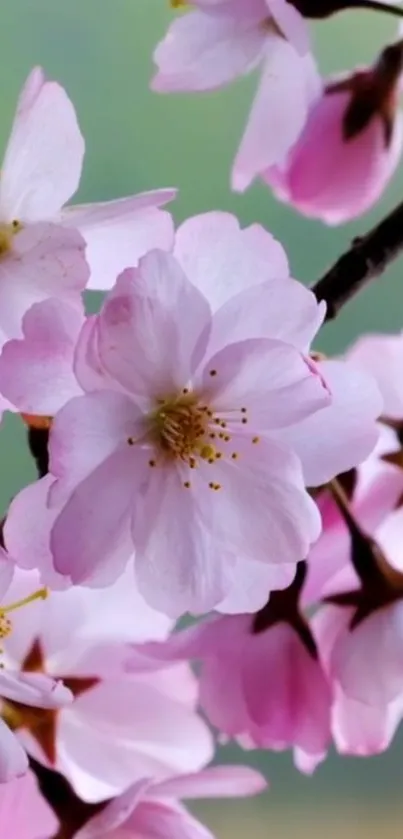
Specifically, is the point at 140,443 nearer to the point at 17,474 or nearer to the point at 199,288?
the point at 199,288

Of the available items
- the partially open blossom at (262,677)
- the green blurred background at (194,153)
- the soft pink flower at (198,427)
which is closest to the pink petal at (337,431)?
the soft pink flower at (198,427)

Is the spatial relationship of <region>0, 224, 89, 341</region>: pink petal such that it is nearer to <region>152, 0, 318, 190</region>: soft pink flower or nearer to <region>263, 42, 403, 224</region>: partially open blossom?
<region>152, 0, 318, 190</region>: soft pink flower

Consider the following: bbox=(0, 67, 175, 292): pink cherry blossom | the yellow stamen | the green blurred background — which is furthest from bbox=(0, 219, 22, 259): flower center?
the green blurred background

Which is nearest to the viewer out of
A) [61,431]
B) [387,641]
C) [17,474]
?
[61,431]

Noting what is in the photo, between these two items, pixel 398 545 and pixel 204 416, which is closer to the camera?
pixel 204 416

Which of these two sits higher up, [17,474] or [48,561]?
[48,561]

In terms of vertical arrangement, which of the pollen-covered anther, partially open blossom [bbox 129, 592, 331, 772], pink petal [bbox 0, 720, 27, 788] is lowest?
partially open blossom [bbox 129, 592, 331, 772]

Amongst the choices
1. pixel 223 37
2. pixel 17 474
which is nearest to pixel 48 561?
pixel 223 37
